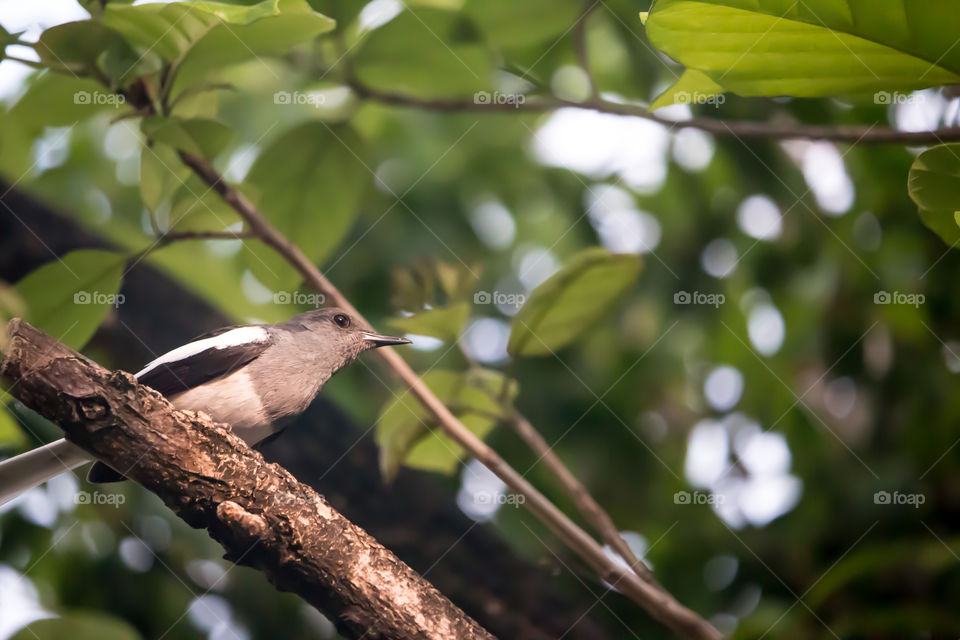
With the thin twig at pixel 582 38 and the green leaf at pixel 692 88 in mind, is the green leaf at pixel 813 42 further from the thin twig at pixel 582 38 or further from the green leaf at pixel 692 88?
the thin twig at pixel 582 38

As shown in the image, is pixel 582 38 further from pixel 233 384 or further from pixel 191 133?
pixel 233 384

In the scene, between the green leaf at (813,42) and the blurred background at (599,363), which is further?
the blurred background at (599,363)

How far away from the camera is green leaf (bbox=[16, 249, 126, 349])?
2.46 m

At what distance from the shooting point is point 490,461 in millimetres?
2611

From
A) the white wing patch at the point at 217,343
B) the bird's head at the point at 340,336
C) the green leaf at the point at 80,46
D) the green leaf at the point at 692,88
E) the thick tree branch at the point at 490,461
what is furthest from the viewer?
the bird's head at the point at 340,336

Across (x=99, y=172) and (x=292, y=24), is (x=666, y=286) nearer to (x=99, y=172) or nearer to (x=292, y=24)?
(x=292, y=24)

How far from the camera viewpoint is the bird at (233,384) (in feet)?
8.54

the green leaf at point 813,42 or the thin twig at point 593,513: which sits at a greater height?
the green leaf at point 813,42

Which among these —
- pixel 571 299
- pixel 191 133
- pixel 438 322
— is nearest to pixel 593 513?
pixel 571 299

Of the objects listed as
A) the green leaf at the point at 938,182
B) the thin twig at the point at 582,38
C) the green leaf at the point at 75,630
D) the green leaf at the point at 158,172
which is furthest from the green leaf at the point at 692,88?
the green leaf at the point at 75,630

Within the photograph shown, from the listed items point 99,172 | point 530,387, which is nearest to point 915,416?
point 530,387

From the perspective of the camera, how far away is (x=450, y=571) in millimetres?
3410

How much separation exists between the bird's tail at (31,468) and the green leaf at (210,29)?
126 cm

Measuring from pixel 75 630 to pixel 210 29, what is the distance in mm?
2094
